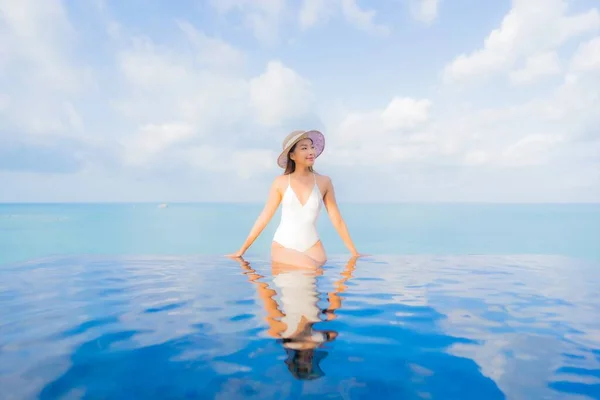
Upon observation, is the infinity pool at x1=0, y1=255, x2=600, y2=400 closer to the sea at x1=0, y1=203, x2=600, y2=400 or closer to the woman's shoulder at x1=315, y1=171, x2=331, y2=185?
the sea at x1=0, y1=203, x2=600, y2=400

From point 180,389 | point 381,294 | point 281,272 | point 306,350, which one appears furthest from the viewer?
point 281,272

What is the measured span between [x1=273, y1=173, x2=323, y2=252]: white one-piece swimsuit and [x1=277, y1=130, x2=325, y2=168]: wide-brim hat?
398mm

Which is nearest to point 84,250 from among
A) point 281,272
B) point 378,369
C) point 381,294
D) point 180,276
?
point 180,276

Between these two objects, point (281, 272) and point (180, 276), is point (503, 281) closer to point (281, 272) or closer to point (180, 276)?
point (281, 272)

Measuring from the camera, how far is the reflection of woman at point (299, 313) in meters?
2.71

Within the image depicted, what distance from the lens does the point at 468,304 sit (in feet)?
14.4

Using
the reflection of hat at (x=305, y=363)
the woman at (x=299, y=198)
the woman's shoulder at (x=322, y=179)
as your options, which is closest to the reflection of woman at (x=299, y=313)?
the reflection of hat at (x=305, y=363)

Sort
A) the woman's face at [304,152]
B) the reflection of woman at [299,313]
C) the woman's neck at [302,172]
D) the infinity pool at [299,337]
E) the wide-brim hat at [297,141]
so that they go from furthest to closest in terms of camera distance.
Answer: the woman's neck at [302,172] → the woman's face at [304,152] → the wide-brim hat at [297,141] → the reflection of woman at [299,313] → the infinity pool at [299,337]

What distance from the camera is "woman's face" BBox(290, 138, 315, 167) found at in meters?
5.56

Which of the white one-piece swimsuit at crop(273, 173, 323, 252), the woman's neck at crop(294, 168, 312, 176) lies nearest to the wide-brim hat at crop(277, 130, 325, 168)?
the woman's neck at crop(294, 168, 312, 176)

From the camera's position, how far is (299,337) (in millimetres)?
3051

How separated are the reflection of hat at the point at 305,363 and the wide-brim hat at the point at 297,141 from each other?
126 inches

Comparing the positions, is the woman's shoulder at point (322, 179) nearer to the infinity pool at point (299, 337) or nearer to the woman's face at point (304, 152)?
the woman's face at point (304, 152)

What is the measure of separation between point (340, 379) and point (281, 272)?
331 centimetres
